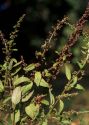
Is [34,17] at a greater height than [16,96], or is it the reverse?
[34,17]

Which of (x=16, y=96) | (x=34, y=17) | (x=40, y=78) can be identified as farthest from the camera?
(x=34, y=17)

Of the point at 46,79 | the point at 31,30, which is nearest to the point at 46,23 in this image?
the point at 31,30

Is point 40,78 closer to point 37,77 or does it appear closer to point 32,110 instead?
point 37,77

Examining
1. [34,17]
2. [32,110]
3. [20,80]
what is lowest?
[32,110]

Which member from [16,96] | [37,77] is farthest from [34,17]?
Result: [16,96]

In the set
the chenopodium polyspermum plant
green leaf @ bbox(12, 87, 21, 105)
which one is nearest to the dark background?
the chenopodium polyspermum plant

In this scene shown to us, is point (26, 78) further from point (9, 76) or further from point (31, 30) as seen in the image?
point (31, 30)

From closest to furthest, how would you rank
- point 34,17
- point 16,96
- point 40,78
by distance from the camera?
point 16,96
point 40,78
point 34,17

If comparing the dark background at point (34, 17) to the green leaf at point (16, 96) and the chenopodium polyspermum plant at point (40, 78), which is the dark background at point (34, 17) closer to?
the chenopodium polyspermum plant at point (40, 78)

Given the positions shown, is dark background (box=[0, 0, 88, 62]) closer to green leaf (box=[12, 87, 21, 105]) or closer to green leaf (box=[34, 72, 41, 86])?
green leaf (box=[34, 72, 41, 86])
